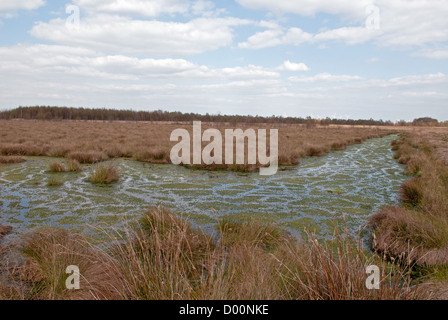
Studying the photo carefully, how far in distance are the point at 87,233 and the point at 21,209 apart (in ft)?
7.65

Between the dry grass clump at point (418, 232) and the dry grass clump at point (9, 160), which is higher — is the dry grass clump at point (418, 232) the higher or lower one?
the lower one

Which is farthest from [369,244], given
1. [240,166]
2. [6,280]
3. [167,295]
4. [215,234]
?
[240,166]

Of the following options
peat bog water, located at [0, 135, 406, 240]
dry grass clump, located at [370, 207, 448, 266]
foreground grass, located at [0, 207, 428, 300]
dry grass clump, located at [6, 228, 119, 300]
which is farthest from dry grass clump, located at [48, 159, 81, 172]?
dry grass clump, located at [370, 207, 448, 266]

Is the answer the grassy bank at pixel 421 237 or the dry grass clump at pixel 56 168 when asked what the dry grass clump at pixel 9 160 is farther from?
the grassy bank at pixel 421 237

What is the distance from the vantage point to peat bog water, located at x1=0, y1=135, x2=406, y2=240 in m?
5.54

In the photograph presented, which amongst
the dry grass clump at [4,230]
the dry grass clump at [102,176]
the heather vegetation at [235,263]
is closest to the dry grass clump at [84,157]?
the dry grass clump at [102,176]

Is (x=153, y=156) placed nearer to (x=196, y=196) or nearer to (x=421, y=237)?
(x=196, y=196)

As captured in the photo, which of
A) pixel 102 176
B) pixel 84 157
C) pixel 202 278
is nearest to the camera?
pixel 202 278

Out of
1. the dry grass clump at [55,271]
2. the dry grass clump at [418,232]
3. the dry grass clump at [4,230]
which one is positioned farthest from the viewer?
the dry grass clump at [4,230]

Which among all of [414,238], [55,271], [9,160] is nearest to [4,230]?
[55,271]

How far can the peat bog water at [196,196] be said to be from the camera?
18.2 feet

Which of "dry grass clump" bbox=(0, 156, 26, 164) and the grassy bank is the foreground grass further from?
"dry grass clump" bbox=(0, 156, 26, 164)

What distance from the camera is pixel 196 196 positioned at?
7.41 meters

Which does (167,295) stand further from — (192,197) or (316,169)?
(316,169)
